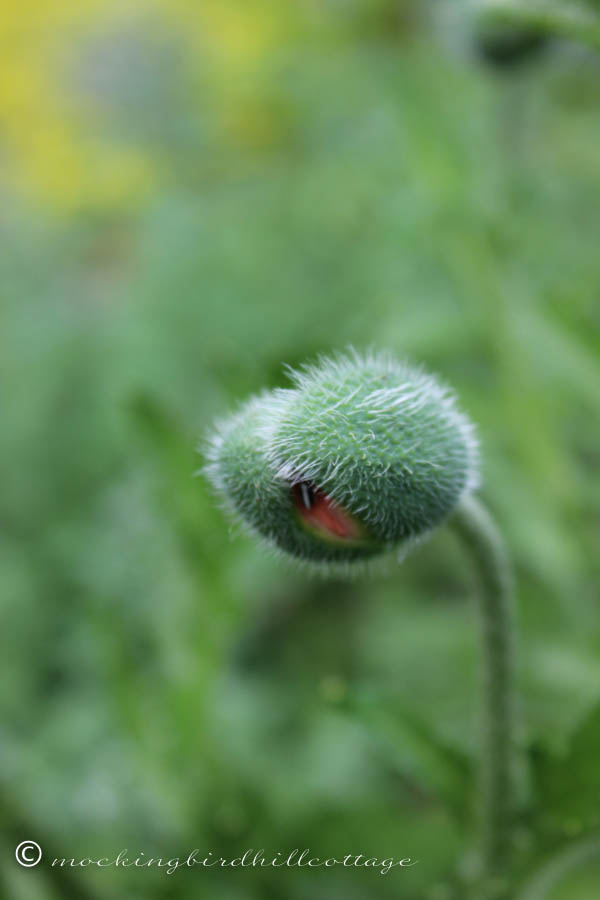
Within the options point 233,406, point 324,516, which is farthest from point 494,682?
point 233,406

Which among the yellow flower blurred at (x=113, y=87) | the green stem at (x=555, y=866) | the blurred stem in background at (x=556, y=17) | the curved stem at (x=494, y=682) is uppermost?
the yellow flower blurred at (x=113, y=87)

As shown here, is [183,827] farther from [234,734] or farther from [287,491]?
[287,491]

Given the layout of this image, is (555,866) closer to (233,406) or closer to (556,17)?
(233,406)

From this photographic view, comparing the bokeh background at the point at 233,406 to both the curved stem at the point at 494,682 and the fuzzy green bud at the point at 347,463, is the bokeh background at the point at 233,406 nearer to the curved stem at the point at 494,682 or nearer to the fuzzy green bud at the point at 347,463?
the curved stem at the point at 494,682

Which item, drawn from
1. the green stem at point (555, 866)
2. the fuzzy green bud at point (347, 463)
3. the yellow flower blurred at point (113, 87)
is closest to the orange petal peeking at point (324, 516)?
the fuzzy green bud at point (347, 463)

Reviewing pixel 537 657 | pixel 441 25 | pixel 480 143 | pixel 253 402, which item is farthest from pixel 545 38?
pixel 253 402

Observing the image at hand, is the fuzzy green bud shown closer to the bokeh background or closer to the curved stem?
the curved stem
